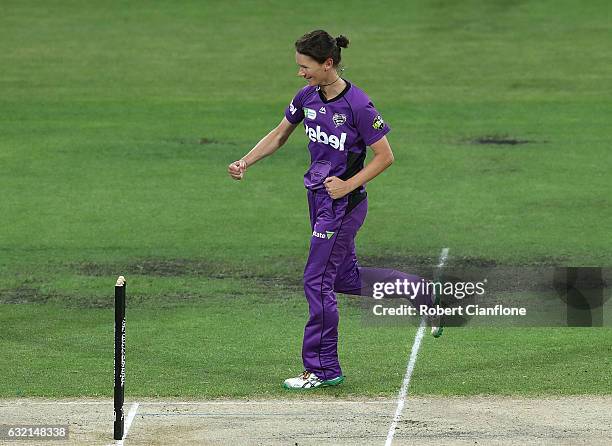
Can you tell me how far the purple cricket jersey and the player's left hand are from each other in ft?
0.42

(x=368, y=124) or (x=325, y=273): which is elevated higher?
(x=368, y=124)

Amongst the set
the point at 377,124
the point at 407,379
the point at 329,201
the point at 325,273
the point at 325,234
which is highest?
the point at 377,124

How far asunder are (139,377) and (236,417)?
154 cm

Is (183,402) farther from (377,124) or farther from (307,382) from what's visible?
(377,124)

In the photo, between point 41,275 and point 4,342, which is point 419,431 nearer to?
point 4,342

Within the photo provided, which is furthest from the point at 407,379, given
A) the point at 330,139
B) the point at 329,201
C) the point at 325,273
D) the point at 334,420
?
the point at 330,139

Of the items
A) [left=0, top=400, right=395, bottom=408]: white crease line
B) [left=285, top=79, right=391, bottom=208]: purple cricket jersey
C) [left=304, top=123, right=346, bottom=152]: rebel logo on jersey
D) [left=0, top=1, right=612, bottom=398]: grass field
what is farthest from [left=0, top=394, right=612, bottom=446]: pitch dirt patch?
[left=304, top=123, right=346, bottom=152]: rebel logo on jersey

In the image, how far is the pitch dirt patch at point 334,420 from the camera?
995 cm

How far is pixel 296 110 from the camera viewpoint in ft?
37.8

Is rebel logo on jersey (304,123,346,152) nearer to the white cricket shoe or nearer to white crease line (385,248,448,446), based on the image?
the white cricket shoe

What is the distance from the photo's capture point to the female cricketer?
436 inches

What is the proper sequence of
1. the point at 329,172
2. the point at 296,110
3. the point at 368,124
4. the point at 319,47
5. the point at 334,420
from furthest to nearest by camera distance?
the point at 296,110
the point at 329,172
the point at 368,124
the point at 319,47
the point at 334,420

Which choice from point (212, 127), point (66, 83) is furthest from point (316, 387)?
point (66, 83)

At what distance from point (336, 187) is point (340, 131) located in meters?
0.43
